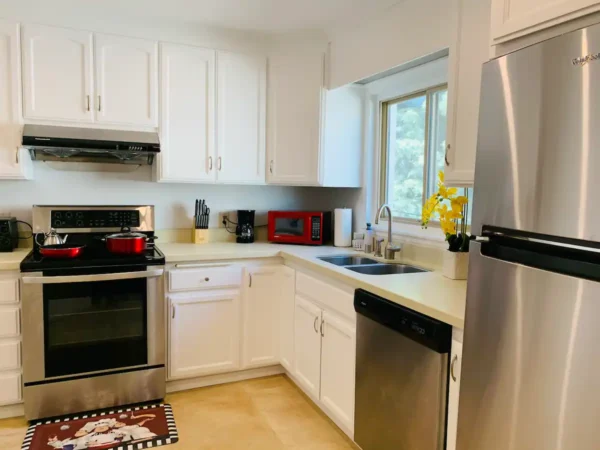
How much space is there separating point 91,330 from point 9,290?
466 mm

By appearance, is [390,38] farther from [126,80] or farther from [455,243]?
[126,80]

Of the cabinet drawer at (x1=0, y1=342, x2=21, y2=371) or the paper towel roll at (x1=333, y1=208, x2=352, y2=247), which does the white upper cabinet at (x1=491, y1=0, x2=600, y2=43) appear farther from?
the cabinet drawer at (x1=0, y1=342, x2=21, y2=371)

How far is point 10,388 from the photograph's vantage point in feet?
8.38

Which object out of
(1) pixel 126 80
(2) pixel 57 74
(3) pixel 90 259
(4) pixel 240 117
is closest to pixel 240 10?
(4) pixel 240 117

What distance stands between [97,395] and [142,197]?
1322 millimetres

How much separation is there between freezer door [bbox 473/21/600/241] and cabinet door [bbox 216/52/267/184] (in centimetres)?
215

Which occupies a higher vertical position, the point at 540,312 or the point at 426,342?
the point at 540,312

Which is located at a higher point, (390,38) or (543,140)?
(390,38)

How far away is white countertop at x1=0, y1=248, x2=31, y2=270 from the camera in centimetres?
249

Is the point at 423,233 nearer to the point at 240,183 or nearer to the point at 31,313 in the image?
the point at 240,183

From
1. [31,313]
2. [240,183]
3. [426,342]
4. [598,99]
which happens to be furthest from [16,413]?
[598,99]

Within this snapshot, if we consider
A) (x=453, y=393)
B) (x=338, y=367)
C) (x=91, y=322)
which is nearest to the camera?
(x=453, y=393)

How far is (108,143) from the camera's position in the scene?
110 inches

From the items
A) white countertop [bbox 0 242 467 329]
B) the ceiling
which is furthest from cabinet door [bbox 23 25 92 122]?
white countertop [bbox 0 242 467 329]
